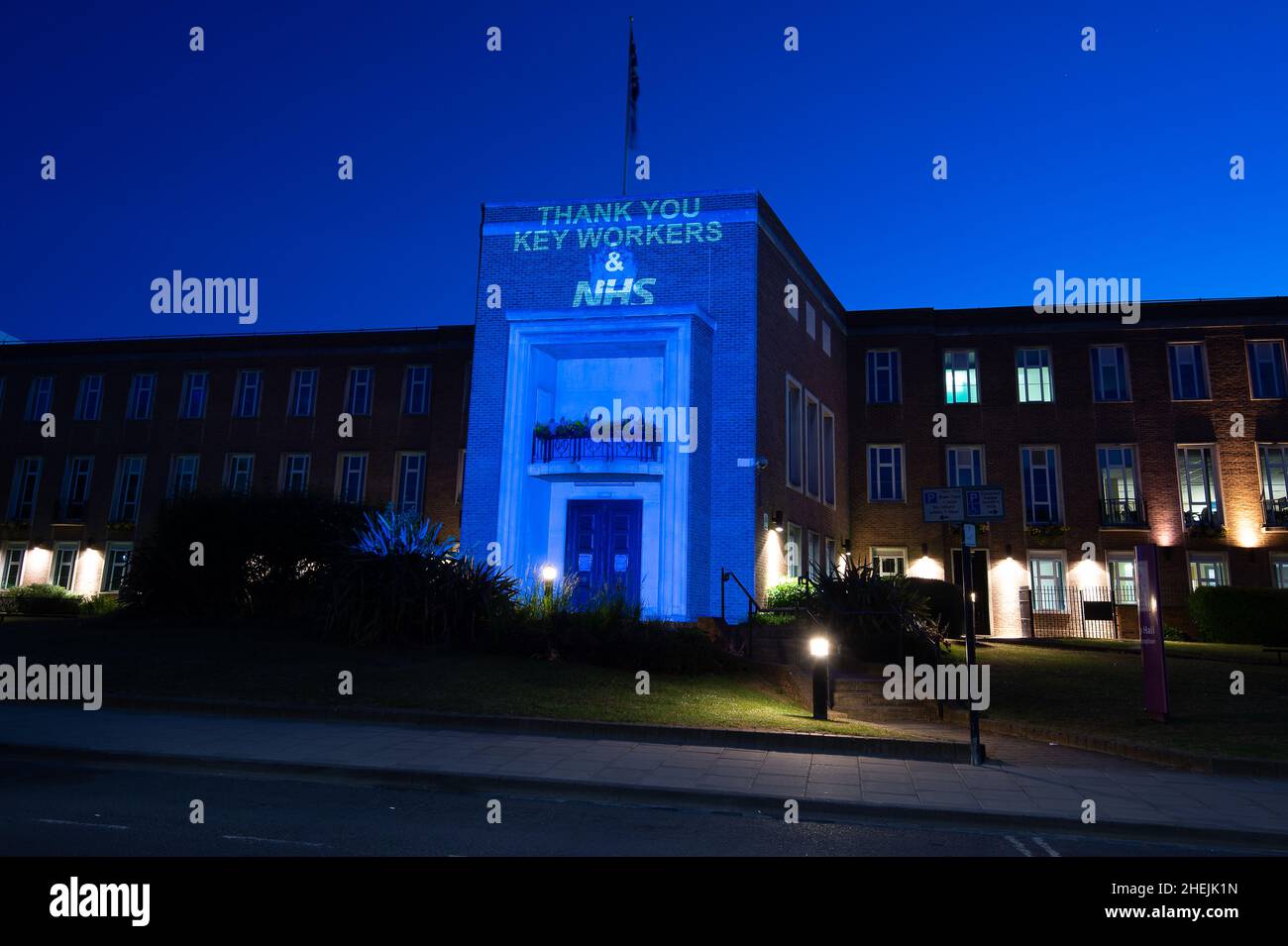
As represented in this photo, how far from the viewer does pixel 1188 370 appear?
3092 cm

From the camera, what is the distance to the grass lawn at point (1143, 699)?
35.4 feet

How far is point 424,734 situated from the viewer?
10.2 metres

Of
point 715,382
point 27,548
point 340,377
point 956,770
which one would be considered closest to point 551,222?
point 715,382

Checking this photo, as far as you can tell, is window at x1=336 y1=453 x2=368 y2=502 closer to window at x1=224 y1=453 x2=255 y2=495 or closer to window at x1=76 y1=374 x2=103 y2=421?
window at x1=224 y1=453 x2=255 y2=495

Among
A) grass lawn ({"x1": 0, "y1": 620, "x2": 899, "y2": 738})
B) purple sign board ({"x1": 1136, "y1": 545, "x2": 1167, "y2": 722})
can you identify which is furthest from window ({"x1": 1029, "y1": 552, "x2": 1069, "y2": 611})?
purple sign board ({"x1": 1136, "y1": 545, "x2": 1167, "y2": 722})

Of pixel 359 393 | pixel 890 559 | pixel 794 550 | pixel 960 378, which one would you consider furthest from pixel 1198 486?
pixel 359 393

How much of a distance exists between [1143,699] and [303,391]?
30.9 metres

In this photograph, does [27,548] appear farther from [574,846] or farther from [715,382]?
[574,846]

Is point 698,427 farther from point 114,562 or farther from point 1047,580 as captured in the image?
point 114,562

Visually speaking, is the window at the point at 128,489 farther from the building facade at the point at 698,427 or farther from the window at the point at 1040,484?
the window at the point at 1040,484

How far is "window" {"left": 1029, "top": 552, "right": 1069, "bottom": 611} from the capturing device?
29672 millimetres

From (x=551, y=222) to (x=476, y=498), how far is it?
7359 millimetres
